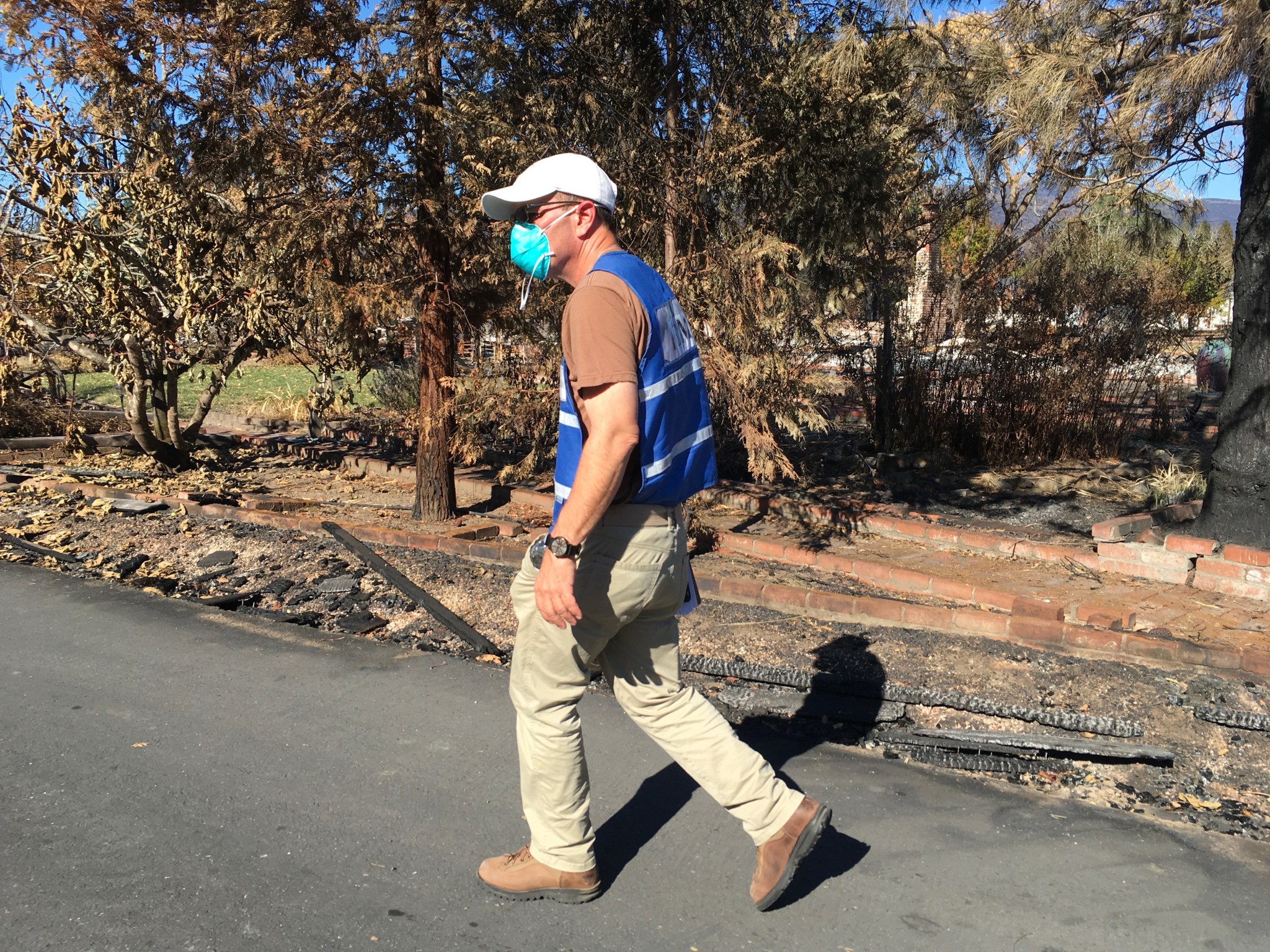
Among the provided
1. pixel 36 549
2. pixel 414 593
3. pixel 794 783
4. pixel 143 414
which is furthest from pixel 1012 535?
pixel 143 414

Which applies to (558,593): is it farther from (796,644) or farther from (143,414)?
(143,414)

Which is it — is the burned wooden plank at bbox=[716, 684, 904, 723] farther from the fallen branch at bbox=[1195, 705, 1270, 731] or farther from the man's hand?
the man's hand

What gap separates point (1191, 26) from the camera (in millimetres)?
7391

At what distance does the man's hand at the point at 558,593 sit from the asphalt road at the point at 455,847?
0.89 metres

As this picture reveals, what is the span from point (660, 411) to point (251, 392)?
1745cm

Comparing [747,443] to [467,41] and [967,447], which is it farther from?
[967,447]

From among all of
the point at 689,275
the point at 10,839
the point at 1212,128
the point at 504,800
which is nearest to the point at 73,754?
the point at 10,839

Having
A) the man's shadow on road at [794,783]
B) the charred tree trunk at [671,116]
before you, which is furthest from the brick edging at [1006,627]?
the charred tree trunk at [671,116]

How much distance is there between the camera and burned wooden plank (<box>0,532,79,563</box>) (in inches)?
280

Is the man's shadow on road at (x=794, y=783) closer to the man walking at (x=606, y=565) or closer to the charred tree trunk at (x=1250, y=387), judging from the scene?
the man walking at (x=606, y=565)

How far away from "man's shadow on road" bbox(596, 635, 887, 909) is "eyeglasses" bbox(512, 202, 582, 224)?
1.94 m

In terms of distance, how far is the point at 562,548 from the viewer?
2.71 metres

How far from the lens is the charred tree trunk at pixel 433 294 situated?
725 centimetres

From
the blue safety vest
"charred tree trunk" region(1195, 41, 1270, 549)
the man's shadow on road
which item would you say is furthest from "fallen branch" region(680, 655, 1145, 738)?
"charred tree trunk" region(1195, 41, 1270, 549)
